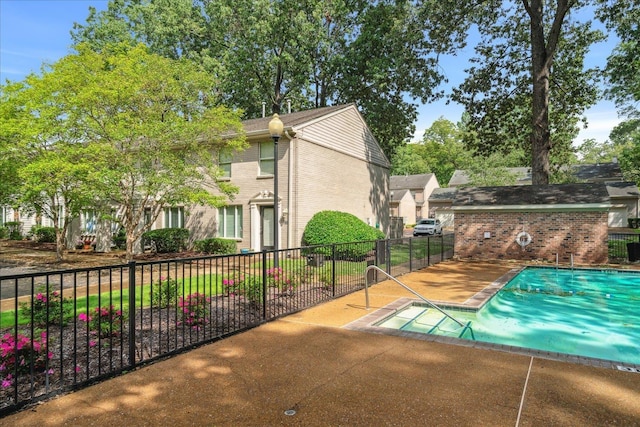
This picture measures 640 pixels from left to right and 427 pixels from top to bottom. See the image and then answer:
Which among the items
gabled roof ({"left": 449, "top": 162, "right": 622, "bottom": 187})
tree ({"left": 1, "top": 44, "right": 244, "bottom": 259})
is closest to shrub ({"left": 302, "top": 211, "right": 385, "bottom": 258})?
tree ({"left": 1, "top": 44, "right": 244, "bottom": 259})

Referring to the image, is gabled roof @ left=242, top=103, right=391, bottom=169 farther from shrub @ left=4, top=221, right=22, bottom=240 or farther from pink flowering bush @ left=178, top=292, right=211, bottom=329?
shrub @ left=4, top=221, right=22, bottom=240

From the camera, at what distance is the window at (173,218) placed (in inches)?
749

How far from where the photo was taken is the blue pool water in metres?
6.88

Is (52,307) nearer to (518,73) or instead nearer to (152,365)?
(152,365)

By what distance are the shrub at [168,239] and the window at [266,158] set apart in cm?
530

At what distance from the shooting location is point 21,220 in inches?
1144

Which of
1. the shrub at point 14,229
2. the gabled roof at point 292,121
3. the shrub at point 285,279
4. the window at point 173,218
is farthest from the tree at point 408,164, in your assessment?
the shrub at point 285,279

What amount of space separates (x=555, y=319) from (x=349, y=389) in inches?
274

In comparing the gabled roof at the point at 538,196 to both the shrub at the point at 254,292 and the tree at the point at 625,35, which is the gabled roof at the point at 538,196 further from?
the shrub at the point at 254,292

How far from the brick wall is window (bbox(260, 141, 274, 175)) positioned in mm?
9121

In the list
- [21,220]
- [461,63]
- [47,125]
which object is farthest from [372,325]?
[21,220]

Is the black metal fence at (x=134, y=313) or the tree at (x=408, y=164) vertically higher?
the tree at (x=408, y=164)

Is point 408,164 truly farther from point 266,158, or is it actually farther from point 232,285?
point 232,285

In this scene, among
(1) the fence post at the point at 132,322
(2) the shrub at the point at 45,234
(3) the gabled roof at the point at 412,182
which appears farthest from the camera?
(3) the gabled roof at the point at 412,182
